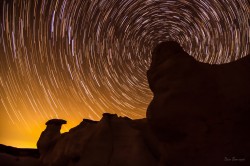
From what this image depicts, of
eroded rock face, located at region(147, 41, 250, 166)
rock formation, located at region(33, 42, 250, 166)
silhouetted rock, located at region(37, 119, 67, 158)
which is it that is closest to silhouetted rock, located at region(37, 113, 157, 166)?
rock formation, located at region(33, 42, 250, 166)

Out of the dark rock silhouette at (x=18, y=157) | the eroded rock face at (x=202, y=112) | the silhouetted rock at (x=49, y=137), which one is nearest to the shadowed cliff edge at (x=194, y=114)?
the eroded rock face at (x=202, y=112)

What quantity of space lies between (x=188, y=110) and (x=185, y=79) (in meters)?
1.00

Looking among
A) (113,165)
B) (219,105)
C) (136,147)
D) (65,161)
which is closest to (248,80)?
(219,105)

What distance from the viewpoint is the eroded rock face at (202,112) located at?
247 inches

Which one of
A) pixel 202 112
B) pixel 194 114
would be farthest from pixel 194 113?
pixel 202 112

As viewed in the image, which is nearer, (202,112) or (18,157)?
(202,112)

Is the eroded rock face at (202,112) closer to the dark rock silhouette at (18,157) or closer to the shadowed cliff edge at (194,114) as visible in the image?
the shadowed cliff edge at (194,114)

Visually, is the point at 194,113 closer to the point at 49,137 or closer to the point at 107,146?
the point at 107,146

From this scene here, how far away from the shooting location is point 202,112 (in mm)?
6535

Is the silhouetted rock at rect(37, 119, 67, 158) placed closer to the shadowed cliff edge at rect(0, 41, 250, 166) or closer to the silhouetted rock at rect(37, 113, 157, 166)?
the silhouetted rock at rect(37, 113, 157, 166)

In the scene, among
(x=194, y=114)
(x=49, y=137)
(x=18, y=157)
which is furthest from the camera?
(x=18, y=157)

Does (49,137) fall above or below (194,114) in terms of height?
below

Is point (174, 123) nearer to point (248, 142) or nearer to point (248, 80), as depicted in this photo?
point (248, 142)

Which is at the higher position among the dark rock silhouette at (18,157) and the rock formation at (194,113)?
the rock formation at (194,113)
